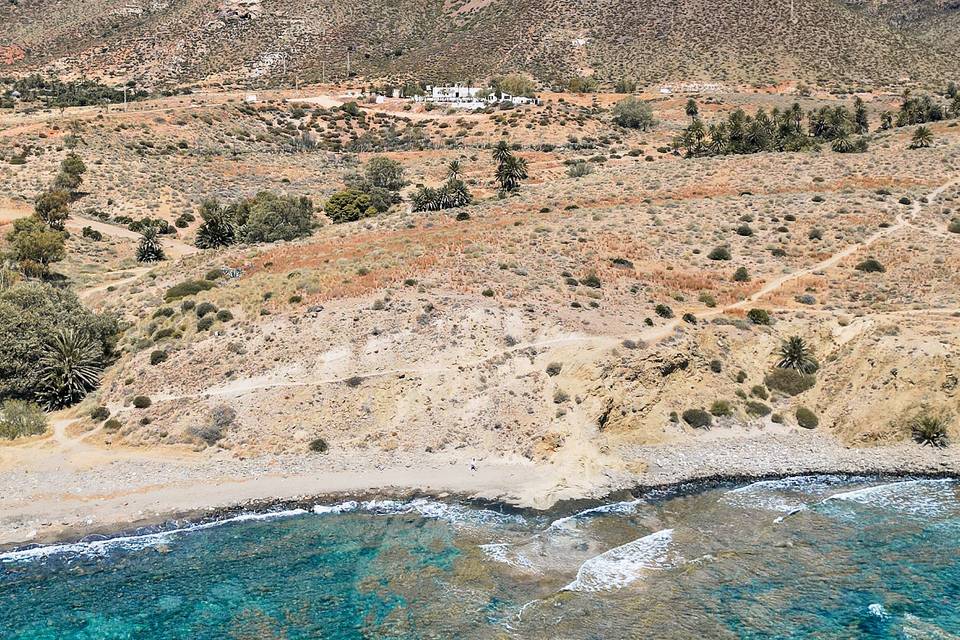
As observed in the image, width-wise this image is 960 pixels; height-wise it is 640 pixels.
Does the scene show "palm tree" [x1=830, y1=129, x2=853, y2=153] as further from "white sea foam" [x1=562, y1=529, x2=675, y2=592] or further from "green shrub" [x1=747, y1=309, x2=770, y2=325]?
"white sea foam" [x1=562, y1=529, x2=675, y2=592]

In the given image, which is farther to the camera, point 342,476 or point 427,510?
point 342,476

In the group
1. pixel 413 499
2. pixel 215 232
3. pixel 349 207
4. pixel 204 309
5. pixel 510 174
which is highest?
pixel 510 174

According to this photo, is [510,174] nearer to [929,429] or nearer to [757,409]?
[757,409]

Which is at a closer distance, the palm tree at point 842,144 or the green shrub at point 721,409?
the green shrub at point 721,409

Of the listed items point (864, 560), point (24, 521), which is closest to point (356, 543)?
point (24, 521)

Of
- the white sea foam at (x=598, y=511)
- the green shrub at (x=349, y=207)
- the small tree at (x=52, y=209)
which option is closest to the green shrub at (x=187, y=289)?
the green shrub at (x=349, y=207)

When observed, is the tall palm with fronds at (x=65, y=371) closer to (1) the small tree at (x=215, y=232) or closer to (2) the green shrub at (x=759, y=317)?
(1) the small tree at (x=215, y=232)

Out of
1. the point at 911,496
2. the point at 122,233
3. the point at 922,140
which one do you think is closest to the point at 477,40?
the point at 122,233
